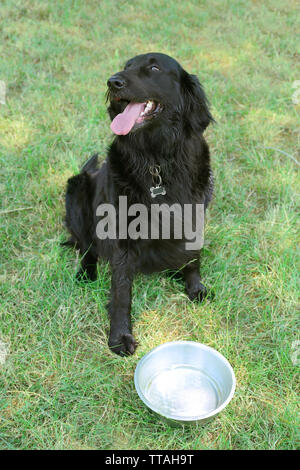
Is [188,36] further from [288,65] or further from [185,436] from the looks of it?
[185,436]

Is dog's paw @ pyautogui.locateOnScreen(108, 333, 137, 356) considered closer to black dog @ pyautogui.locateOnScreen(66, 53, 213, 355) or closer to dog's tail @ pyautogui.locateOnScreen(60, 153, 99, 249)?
black dog @ pyautogui.locateOnScreen(66, 53, 213, 355)

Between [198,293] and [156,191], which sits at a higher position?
[156,191]

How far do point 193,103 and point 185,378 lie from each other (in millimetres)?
1252

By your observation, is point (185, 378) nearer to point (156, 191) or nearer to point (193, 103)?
point (156, 191)

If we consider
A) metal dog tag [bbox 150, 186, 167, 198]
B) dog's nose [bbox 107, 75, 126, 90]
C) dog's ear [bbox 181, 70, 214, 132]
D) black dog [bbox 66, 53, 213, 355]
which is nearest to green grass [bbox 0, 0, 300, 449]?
black dog [bbox 66, 53, 213, 355]

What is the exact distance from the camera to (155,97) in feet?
6.07

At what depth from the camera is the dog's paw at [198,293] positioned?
218cm

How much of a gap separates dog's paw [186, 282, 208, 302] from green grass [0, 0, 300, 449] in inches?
1.6

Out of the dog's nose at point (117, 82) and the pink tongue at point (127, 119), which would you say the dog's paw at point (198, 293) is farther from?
the dog's nose at point (117, 82)

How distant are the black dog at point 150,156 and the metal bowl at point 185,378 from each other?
7.7 inches

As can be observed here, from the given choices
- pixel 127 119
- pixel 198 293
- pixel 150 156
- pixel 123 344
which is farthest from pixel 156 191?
pixel 123 344

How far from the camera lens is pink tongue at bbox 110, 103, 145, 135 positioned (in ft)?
5.91

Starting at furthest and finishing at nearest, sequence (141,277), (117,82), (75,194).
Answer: (75,194) → (141,277) → (117,82)
